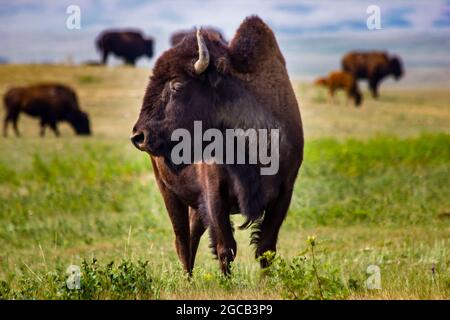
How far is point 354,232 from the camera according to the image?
491 inches

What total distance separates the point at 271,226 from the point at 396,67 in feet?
208

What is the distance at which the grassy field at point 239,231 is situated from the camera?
6.88m

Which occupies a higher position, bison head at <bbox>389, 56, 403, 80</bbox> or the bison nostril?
the bison nostril

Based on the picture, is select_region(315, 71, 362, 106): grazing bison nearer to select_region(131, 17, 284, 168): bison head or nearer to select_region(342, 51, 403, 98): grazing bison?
select_region(342, 51, 403, 98): grazing bison

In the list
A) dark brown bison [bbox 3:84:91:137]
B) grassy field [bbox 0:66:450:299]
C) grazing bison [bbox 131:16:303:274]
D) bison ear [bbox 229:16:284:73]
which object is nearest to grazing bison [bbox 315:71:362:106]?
dark brown bison [bbox 3:84:91:137]

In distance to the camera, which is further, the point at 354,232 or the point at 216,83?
the point at 354,232

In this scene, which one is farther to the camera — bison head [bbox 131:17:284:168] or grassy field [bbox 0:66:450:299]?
bison head [bbox 131:17:284:168]

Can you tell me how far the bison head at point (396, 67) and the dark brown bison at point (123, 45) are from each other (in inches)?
854

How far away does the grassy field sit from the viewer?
22.6 feet

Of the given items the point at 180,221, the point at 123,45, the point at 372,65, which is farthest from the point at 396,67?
the point at 180,221

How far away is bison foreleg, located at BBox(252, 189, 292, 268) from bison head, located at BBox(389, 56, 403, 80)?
62245 mm
